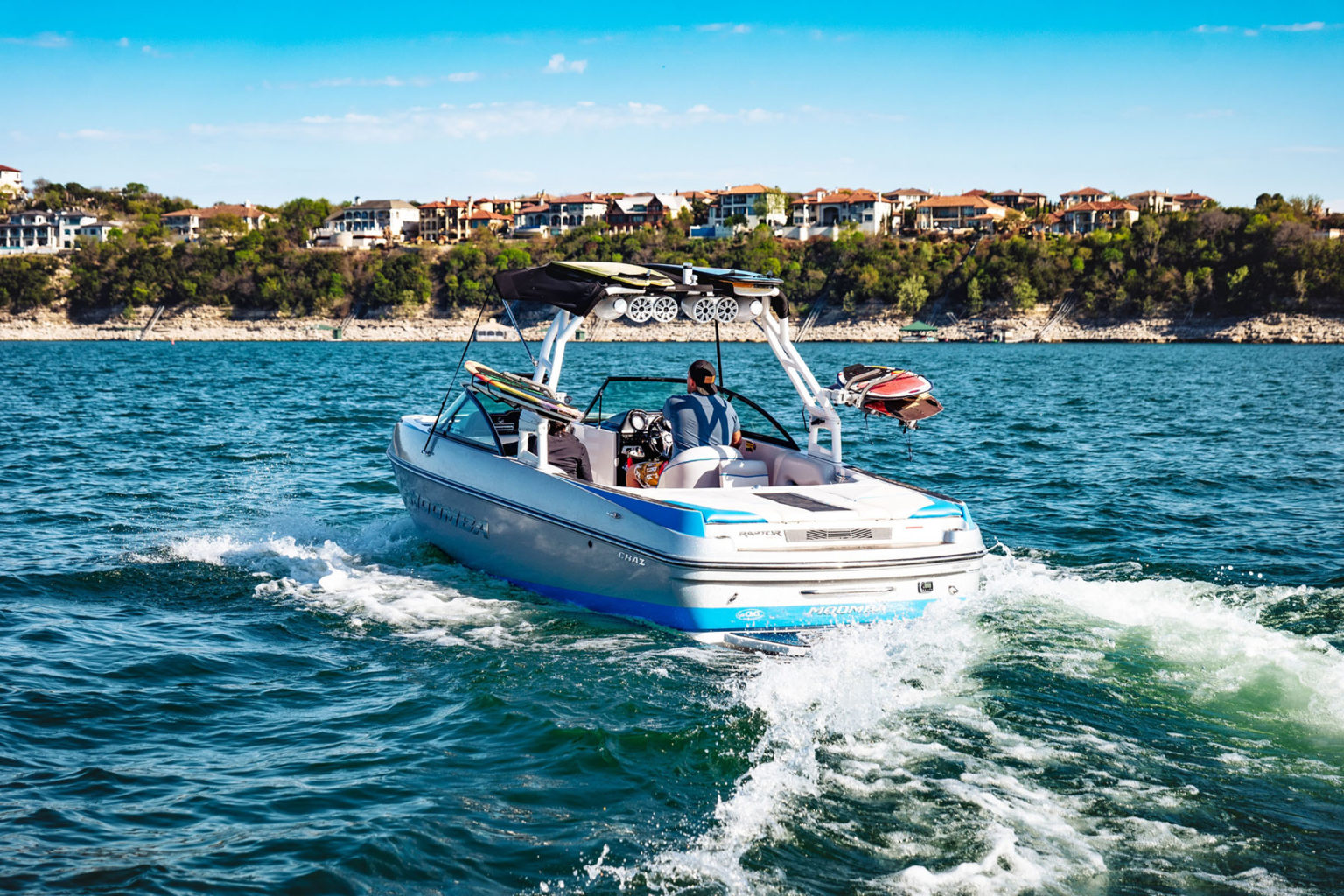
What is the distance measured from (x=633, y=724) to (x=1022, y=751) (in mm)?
2253

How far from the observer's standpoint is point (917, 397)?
337 inches

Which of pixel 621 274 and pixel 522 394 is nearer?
pixel 621 274

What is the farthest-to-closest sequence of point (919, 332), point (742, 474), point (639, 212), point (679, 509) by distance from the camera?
point (639, 212) < point (919, 332) < point (742, 474) < point (679, 509)

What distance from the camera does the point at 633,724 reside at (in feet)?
21.4

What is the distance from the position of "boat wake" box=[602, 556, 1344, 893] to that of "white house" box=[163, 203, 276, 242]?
186 metres

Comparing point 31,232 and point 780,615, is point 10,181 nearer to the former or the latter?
point 31,232

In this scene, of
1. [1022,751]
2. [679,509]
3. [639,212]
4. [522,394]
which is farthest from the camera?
[639,212]

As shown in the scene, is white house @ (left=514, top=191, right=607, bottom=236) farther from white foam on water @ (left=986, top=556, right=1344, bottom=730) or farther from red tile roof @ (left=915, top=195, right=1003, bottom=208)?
white foam on water @ (left=986, top=556, right=1344, bottom=730)

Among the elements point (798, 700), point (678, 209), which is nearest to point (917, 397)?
point (798, 700)

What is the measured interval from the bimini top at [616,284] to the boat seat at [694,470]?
1328 millimetres

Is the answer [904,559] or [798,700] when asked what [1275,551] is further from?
[798,700]

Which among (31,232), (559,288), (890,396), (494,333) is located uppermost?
(31,232)

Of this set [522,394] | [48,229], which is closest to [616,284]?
[522,394]

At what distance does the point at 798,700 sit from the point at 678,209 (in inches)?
6589
